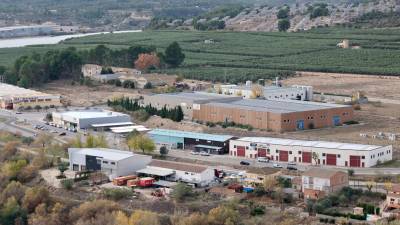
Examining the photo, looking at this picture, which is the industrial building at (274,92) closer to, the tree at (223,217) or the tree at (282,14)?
the tree at (223,217)

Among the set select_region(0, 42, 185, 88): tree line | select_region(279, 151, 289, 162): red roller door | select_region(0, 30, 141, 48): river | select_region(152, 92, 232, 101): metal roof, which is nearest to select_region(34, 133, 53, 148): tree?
select_region(152, 92, 232, 101): metal roof

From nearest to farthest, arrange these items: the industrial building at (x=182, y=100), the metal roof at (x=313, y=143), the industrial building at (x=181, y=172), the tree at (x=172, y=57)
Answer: the industrial building at (x=181, y=172) → the metal roof at (x=313, y=143) → the industrial building at (x=182, y=100) → the tree at (x=172, y=57)

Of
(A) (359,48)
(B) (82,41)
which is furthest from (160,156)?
(B) (82,41)

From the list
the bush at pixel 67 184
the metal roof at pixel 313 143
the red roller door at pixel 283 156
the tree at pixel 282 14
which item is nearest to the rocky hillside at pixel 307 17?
the tree at pixel 282 14

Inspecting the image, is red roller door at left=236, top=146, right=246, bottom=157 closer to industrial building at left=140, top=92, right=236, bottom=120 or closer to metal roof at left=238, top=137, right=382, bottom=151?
metal roof at left=238, top=137, right=382, bottom=151

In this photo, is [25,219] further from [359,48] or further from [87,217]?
[359,48]

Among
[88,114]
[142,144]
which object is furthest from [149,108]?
[142,144]
